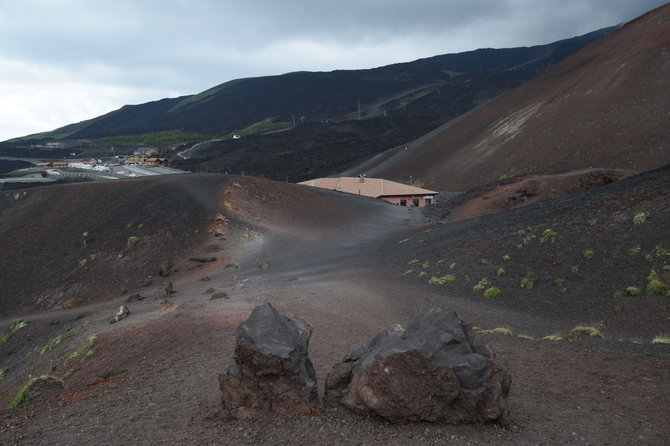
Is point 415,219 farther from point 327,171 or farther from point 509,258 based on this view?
point 327,171

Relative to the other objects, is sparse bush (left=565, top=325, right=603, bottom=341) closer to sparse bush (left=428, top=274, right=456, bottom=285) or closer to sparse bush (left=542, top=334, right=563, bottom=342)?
sparse bush (left=542, top=334, right=563, bottom=342)

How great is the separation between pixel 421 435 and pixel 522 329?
9.32m

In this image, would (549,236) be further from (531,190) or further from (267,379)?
(531,190)

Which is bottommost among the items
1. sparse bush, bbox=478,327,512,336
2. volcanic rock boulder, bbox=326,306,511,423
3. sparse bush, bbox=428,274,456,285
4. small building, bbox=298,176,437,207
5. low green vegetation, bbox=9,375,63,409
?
small building, bbox=298,176,437,207

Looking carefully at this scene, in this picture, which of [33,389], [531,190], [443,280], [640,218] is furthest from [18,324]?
[531,190]

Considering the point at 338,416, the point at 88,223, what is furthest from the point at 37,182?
the point at 338,416

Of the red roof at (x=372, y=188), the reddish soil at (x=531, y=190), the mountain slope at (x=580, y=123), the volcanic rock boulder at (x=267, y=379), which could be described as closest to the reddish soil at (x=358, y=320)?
the volcanic rock boulder at (x=267, y=379)

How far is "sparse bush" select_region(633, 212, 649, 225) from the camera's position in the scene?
20.5 meters

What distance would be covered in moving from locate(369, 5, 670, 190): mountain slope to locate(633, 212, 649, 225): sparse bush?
30.8 m

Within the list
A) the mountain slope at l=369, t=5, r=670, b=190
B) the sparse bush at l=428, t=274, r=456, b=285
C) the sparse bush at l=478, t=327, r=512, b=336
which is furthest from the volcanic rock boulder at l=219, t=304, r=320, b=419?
the mountain slope at l=369, t=5, r=670, b=190

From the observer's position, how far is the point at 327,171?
106000mm

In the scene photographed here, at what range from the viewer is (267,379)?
8602 millimetres

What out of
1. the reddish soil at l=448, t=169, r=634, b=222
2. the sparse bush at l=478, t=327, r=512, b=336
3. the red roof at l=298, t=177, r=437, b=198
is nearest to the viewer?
the sparse bush at l=478, t=327, r=512, b=336

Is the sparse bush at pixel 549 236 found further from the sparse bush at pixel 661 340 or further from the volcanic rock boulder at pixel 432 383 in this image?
the volcanic rock boulder at pixel 432 383
